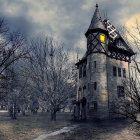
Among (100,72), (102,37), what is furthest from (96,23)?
(100,72)

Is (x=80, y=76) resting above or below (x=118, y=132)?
above

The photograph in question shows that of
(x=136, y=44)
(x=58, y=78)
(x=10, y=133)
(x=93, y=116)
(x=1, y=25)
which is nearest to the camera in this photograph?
(x=136, y=44)

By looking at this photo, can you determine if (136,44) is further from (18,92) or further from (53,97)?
(18,92)

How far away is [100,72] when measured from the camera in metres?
28.7

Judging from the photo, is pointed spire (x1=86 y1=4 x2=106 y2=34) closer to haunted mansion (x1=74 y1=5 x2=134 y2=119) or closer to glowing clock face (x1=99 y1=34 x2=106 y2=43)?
haunted mansion (x1=74 y1=5 x2=134 y2=119)

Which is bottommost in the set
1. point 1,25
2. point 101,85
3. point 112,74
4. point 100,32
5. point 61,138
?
point 61,138

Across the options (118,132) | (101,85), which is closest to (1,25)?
A: (118,132)

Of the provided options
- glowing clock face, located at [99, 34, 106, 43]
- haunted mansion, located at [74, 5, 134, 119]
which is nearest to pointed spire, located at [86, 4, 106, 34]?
haunted mansion, located at [74, 5, 134, 119]

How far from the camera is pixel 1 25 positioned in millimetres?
16062

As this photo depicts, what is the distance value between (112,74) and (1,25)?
1952 cm

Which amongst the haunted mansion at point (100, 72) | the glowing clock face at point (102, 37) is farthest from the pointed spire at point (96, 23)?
the glowing clock face at point (102, 37)

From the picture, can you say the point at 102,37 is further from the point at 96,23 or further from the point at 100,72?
the point at 100,72

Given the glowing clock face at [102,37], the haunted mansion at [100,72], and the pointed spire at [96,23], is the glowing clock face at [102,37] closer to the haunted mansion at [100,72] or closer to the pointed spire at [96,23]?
the haunted mansion at [100,72]

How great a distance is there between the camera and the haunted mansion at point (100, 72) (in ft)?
90.4
